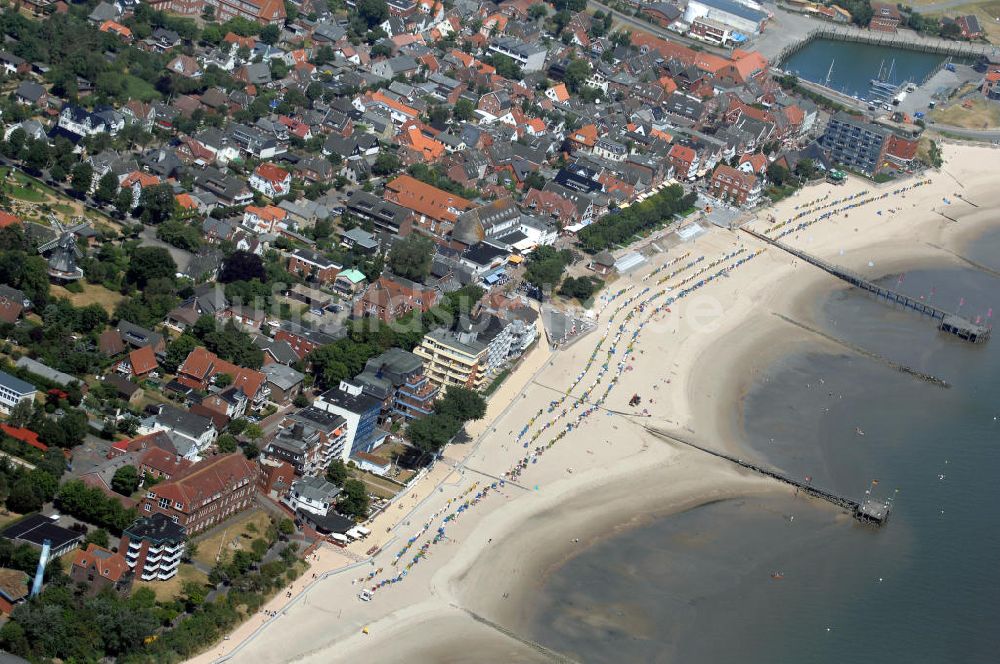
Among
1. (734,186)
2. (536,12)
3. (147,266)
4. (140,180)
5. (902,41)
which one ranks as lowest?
(147,266)

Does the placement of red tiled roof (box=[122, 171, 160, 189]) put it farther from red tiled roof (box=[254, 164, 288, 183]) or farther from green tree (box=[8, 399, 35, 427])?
green tree (box=[8, 399, 35, 427])

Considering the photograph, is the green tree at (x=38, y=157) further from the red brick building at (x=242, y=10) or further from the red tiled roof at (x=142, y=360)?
the red brick building at (x=242, y=10)

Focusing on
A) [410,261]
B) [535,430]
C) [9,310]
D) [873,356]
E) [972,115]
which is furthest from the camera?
[972,115]

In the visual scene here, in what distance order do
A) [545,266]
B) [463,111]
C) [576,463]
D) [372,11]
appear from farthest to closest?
[372,11], [463,111], [545,266], [576,463]

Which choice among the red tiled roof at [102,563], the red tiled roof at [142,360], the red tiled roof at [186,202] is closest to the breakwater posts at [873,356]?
the red tiled roof at [186,202]

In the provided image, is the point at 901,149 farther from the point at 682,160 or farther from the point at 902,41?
the point at 902,41

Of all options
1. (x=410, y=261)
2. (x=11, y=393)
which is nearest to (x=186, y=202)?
(x=410, y=261)
